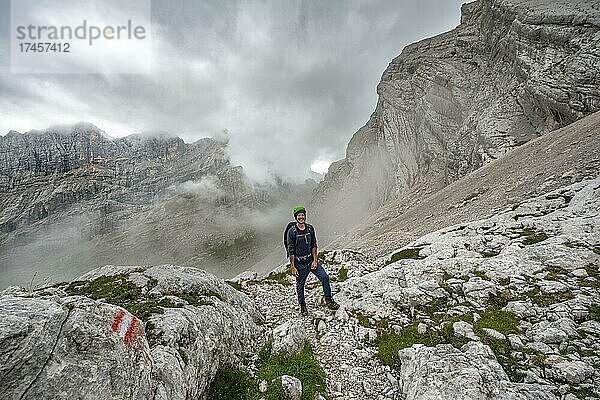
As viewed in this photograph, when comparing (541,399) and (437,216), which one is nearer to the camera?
(541,399)

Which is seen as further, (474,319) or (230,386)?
(474,319)

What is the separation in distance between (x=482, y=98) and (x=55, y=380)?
94.5 meters

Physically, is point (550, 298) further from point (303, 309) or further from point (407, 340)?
point (303, 309)

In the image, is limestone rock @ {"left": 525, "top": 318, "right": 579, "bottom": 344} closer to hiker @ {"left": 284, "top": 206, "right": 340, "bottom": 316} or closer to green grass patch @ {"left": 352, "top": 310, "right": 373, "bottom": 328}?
green grass patch @ {"left": 352, "top": 310, "right": 373, "bottom": 328}

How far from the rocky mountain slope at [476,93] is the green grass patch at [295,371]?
6509cm

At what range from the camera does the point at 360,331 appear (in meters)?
11.6

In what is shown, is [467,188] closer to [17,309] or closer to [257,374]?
[257,374]

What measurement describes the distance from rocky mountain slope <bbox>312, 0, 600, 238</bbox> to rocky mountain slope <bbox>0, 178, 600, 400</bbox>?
5462 centimetres

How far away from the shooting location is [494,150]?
61.3 meters

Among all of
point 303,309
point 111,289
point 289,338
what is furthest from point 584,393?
point 111,289

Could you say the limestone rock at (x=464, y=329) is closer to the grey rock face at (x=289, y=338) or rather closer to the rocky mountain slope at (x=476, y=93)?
the grey rock face at (x=289, y=338)

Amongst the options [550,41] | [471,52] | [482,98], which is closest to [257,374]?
[550,41]

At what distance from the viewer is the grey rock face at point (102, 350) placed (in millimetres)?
4605

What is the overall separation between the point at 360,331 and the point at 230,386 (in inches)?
208
